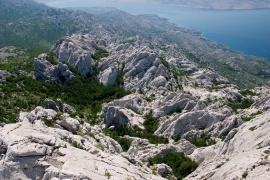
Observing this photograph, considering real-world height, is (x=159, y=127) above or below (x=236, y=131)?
below

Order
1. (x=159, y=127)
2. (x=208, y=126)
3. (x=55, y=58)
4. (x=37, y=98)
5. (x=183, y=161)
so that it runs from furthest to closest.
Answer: (x=55, y=58) → (x=37, y=98) → (x=159, y=127) → (x=208, y=126) → (x=183, y=161)

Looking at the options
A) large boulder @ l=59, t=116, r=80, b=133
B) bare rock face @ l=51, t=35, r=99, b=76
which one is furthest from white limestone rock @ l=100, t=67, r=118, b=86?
large boulder @ l=59, t=116, r=80, b=133

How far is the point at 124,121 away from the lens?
345 feet

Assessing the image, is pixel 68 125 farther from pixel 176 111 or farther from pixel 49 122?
pixel 176 111

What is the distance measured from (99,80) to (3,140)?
13042cm

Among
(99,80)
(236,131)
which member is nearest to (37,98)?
(99,80)

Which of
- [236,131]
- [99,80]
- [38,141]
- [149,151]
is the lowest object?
[99,80]

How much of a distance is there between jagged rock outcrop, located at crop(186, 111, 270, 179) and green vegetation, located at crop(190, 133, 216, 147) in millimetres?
10555

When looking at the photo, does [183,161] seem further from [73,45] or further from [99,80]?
[73,45]

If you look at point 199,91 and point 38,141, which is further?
point 199,91

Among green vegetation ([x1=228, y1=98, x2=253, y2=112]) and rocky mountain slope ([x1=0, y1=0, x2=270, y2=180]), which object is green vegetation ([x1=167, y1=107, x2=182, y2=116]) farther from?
green vegetation ([x1=228, y1=98, x2=253, y2=112])

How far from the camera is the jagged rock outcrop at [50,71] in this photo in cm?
15250

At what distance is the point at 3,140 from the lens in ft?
121

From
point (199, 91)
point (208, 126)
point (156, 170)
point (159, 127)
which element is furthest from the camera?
point (199, 91)
